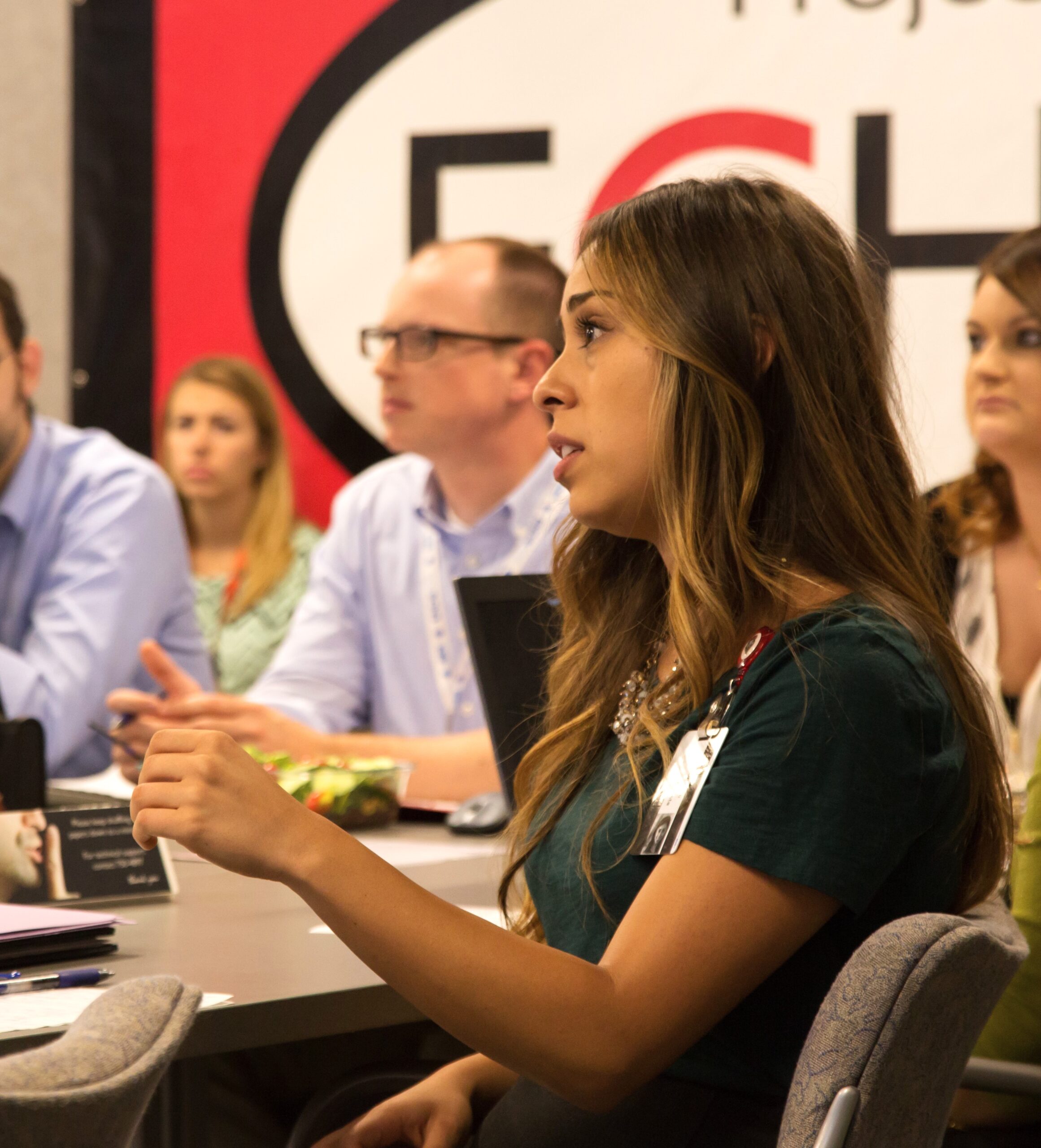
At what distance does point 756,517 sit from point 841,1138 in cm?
49

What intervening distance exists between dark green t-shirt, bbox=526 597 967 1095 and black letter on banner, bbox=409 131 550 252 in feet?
8.15

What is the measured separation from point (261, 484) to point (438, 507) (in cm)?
128

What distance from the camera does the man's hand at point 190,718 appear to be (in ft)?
6.68

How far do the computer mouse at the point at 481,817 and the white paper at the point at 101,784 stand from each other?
441 millimetres

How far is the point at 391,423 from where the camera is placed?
275 centimetres

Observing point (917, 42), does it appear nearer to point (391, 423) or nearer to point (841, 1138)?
point (391, 423)

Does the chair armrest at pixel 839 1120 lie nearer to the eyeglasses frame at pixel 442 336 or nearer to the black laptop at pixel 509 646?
the black laptop at pixel 509 646

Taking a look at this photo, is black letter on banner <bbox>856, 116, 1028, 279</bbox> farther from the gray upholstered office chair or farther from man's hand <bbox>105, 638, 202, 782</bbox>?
the gray upholstered office chair

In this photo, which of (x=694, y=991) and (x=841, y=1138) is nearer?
(x=841, y=1138)

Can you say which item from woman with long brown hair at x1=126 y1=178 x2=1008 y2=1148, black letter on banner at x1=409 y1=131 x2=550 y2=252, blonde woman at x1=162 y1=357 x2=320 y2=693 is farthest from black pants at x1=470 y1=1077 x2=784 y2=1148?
blonde woman at x1=162 y1=357 x2=320 y2=693

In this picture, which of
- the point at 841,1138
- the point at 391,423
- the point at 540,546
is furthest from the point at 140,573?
the point at 841,1138

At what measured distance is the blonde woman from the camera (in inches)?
147

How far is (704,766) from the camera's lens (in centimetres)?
106

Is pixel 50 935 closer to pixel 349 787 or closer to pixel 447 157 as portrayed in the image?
pixel 349 787
